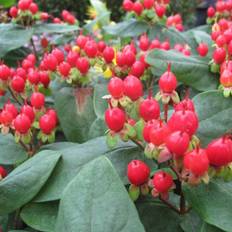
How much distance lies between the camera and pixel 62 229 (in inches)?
22.5

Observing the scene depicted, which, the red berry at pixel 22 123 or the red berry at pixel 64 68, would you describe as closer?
the red berry at pixel 22 123

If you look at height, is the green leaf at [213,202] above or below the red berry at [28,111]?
below

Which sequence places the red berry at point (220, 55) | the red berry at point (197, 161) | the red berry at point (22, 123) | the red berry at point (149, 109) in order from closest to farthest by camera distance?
1. the red berry at point (197, 161)
2. the red berry at point (149, 109)
3. the red berry at point (22, 123)
4. the red berry at point (220, 55)

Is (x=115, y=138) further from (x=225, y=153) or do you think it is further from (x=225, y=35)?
(x=225, y=35)

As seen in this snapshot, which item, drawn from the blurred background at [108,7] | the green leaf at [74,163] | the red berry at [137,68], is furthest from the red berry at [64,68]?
the blurred background at [108,7]

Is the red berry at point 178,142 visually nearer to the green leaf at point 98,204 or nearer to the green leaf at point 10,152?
the green leaf at point 98,204

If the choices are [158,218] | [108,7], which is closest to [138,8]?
[158,218]

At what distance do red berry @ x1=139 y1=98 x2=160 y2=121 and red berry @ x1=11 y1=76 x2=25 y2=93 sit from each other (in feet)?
1.17

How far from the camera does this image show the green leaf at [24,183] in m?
0.68

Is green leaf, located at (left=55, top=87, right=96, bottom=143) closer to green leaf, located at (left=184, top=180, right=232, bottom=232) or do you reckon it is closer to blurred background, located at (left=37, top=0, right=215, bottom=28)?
green leaf, located at (left=184, top=180, right=232, bottom=232)

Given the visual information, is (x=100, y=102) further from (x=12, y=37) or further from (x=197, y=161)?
(x=12, y=37)

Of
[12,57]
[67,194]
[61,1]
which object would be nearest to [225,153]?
[67,194]

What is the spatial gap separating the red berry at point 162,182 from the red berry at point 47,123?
270 mm

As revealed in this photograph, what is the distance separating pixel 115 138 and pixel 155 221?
0.14 m
